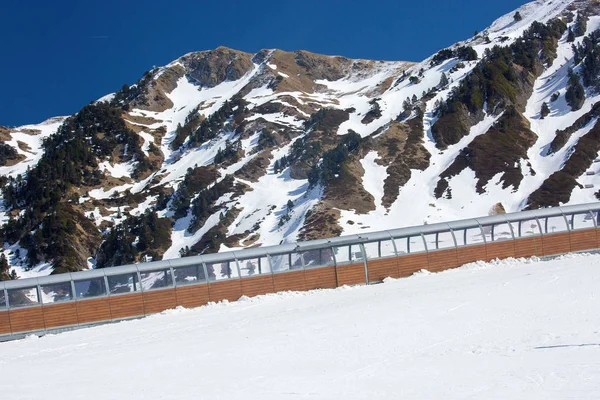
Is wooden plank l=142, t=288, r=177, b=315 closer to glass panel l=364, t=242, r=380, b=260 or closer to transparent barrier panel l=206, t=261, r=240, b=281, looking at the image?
transparent barrier panel l=206, t=261, r=240, b=281

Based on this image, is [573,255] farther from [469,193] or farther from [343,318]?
[469,193]

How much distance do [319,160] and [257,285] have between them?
78.1 metres

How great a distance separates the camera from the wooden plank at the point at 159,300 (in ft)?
90.5

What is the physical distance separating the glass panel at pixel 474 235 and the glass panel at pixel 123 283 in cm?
1672

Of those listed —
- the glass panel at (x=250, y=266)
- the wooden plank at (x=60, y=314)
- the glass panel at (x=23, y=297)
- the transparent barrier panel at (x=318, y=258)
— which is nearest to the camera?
the glass panel at (x=23, y=297)

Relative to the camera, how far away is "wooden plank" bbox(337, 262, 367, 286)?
101 feet

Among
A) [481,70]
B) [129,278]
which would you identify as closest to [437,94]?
[481,70]

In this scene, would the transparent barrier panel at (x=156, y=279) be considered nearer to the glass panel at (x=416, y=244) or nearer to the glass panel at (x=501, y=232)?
the glass panel at (x=416, y=244)

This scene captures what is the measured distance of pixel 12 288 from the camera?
25.9 metres

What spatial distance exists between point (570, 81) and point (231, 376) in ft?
344

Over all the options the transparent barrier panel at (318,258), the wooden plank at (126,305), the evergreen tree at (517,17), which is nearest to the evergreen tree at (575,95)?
the evergreen tree at (517,17)

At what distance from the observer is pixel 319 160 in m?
106

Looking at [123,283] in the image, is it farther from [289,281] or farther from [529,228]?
[529,228]

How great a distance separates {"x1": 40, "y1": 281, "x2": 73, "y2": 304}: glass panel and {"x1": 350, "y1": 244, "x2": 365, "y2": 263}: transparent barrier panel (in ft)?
42.4
